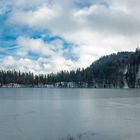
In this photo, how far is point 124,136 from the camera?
31328mm

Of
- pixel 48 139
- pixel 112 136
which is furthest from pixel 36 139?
pixel 112 136

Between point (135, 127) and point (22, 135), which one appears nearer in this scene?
point (22, 135)

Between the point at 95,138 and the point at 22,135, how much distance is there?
8524 mm

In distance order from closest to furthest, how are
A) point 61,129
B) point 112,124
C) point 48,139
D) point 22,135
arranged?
1. point 48,139
2. point 22,135
3. point 61,129
4. point 112,124

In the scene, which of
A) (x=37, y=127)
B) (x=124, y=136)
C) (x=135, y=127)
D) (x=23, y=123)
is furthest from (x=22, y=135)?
(x=135, y=127)

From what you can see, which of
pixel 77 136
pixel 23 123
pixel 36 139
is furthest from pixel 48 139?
pixel 23 123

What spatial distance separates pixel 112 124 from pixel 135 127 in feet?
11.9

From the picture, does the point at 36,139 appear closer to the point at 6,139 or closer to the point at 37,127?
the point at 6,139

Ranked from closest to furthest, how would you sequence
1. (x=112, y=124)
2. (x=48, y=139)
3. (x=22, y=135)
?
(x=48, y=139) < (x=22, y=135) < (x=112, y=124)

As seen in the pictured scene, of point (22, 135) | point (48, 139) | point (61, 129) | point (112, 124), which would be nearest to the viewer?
point (48, 139)

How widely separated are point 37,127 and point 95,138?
9.94 m

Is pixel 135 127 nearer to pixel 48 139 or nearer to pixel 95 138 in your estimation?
pixel 95 138

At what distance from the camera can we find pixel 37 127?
122ft

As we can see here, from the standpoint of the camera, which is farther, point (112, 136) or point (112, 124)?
point (112, 124)
